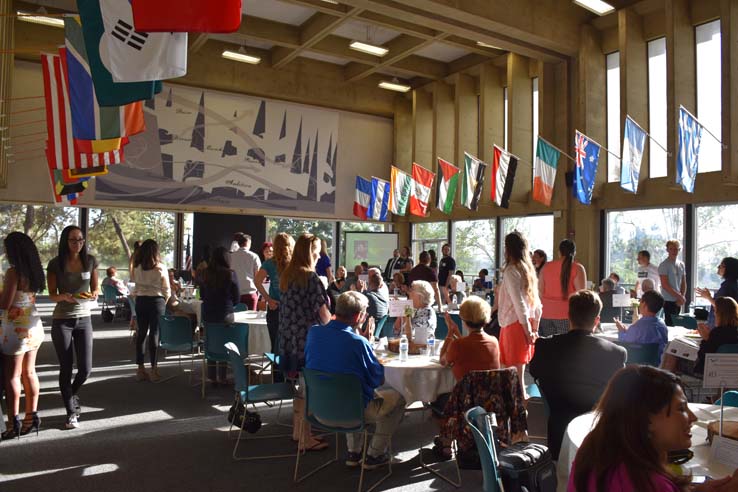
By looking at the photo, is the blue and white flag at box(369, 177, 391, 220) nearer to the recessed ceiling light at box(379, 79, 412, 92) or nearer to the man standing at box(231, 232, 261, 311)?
the recessed ceiling light at box(379, 79, 412, 92)

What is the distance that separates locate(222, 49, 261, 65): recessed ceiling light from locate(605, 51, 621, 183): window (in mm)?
9102

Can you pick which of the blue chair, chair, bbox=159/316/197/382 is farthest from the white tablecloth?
chair, bbox=159/316/197/382

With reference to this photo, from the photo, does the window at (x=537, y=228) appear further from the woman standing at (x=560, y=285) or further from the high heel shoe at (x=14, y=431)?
the high heel shoe at (x=14, y=431)

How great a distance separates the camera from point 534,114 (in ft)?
47.3

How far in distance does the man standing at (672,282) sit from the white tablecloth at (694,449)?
206 inches

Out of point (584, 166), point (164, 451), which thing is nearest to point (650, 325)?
point (164, 451)

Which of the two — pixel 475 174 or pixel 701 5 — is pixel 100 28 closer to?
Answer: pixel 475 174

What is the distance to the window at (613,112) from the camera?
40.7 feet

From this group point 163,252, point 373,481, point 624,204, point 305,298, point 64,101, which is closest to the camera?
point 373,481

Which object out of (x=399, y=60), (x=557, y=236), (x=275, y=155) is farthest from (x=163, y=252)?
(x=557, y=236)

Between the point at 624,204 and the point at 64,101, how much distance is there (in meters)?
10.7

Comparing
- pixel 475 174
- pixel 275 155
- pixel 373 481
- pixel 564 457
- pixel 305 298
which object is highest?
pixel 275 155

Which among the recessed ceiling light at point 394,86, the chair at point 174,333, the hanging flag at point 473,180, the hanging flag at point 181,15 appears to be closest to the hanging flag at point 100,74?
the hanging flag at point 181,15

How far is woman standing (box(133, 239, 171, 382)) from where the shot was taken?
6594 mm
